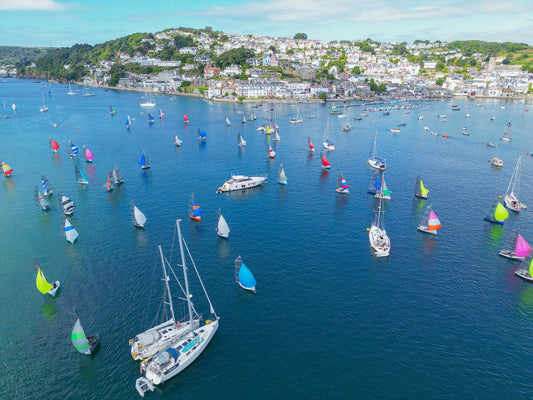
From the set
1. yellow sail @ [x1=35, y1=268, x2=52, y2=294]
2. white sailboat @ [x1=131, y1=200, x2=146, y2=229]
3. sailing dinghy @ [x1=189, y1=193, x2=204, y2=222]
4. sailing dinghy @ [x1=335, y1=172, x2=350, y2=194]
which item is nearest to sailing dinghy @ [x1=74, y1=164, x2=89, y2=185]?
white sailboat @ [x1=131, y1=200, x2=146, y2=229]

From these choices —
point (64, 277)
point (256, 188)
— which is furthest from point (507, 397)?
point (256, 188)

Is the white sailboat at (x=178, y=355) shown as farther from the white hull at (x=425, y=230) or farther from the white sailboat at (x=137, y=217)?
the white hull at (x=425, y=230)

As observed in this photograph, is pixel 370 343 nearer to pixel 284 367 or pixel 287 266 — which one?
pixel 284 367

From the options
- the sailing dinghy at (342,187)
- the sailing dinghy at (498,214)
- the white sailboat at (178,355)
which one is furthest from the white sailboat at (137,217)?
the sailing dinghy at (498,214)

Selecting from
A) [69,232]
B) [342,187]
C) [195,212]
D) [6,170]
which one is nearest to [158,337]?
[69,232]

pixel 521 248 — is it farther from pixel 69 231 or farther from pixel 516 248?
pixel 69 231
